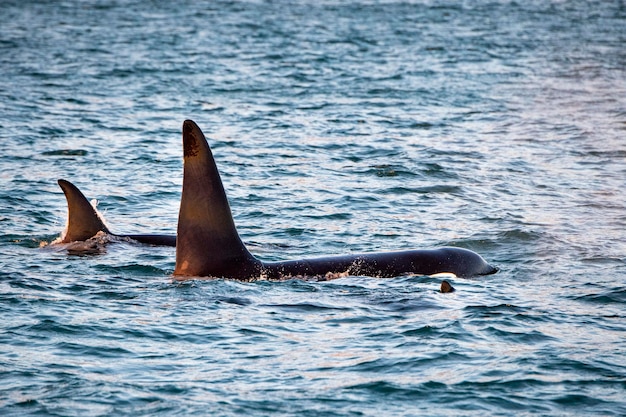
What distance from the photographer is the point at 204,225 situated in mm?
12359

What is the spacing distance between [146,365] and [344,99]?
1947 cm

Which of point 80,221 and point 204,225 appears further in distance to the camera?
point 80,221

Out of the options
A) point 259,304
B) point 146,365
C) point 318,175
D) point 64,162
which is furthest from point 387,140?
point 146,365

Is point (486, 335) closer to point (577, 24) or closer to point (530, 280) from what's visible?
point (530, 280)

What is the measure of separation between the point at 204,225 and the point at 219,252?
0.40 m

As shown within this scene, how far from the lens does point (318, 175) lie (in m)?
20.5

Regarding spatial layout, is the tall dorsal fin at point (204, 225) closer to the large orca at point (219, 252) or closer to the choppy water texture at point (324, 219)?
the large orca at point (219, 252)

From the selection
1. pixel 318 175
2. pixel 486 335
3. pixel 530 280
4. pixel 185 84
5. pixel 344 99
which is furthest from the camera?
pixel 185 84

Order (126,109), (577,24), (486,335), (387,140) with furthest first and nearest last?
1. (577,24)
2. (126,109)
3. (387,140)
4. (486,335)

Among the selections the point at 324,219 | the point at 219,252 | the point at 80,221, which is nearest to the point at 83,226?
the point at 80,221

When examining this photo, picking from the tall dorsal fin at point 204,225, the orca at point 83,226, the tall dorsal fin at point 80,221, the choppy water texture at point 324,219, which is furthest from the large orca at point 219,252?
the tall dorsal fin at point 80,221

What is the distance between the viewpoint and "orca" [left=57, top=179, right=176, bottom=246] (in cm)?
1509

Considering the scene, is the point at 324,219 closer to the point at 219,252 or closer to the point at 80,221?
the point at 80,221

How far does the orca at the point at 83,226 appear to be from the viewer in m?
15.1
